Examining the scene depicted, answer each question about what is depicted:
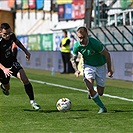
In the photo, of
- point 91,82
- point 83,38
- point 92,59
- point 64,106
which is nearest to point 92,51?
point 92,59

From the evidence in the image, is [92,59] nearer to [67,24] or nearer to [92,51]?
[92,51]

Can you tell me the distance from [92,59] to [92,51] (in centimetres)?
29

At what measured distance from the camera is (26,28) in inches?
2078

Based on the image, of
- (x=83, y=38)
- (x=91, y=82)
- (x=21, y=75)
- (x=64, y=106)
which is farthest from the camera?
(x=21, y=75)

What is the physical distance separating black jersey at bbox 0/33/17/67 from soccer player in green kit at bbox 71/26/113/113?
135 cm

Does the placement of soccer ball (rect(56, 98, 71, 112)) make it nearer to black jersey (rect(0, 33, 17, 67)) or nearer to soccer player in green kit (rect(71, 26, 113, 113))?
soccer player in green kit (rect(71, 26, 113, 113))

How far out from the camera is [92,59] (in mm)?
11016

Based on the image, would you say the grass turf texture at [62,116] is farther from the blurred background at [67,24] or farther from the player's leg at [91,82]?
the blurred background at [67,24]

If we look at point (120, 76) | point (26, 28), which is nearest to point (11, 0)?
point (26, 28)

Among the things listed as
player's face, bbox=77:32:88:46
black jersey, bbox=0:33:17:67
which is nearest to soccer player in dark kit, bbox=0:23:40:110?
black jersey, bbox=0:33:17:67

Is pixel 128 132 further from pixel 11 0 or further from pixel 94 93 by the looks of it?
pixel 11 0

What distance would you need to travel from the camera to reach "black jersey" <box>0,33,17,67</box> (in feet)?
36.6

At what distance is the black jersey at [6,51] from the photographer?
11.1m

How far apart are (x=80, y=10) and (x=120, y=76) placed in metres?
19.5
